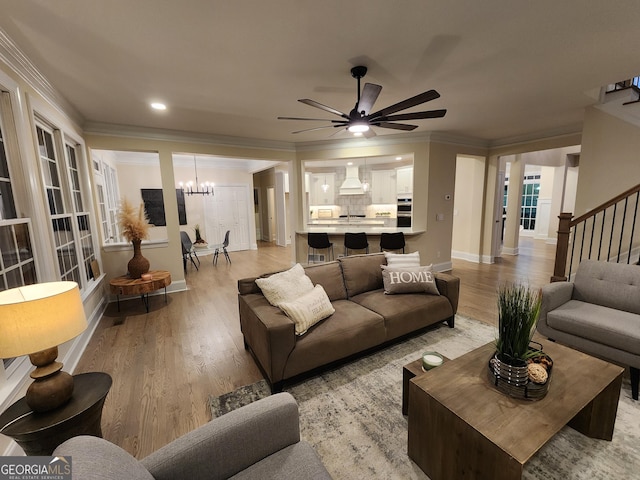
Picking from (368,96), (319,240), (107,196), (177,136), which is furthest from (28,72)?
(319,240)

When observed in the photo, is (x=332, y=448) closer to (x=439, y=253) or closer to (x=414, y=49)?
(x=414, y=49)

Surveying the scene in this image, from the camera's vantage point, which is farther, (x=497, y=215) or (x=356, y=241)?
(x=497, y=215)

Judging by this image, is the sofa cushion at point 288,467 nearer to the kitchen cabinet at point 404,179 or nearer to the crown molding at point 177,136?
the crown molding at point 177,136

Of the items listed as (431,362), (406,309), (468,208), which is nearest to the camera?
(431,362)

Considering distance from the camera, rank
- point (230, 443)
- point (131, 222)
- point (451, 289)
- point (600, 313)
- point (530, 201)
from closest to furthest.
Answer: point (230, 443) < point (600, 313) < point (451, 289) < point (131, 222) < point (530, 201)

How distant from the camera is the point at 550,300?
2.56 meters

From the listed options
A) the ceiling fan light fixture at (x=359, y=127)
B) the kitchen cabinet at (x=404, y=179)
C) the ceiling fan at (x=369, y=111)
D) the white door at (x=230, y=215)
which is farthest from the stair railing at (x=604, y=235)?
the white door at (x=230, y=215)

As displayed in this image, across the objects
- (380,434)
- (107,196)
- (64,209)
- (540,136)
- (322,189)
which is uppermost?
(540,136)

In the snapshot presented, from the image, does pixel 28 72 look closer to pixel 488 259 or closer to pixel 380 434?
pixel 380 434

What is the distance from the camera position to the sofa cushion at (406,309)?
8.54ft

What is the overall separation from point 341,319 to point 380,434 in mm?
877

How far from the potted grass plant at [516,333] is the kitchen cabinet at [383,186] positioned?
6.77 meters

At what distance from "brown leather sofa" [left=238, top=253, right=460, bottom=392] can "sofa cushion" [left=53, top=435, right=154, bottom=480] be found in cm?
118

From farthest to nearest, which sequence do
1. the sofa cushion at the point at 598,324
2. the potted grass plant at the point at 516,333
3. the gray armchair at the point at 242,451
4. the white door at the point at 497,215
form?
the white door at the point at 497,215, the sofa cushion at the point at 598,324, the potted grass plant at the point at 516,333, the gray armchair at the point at 242,451
